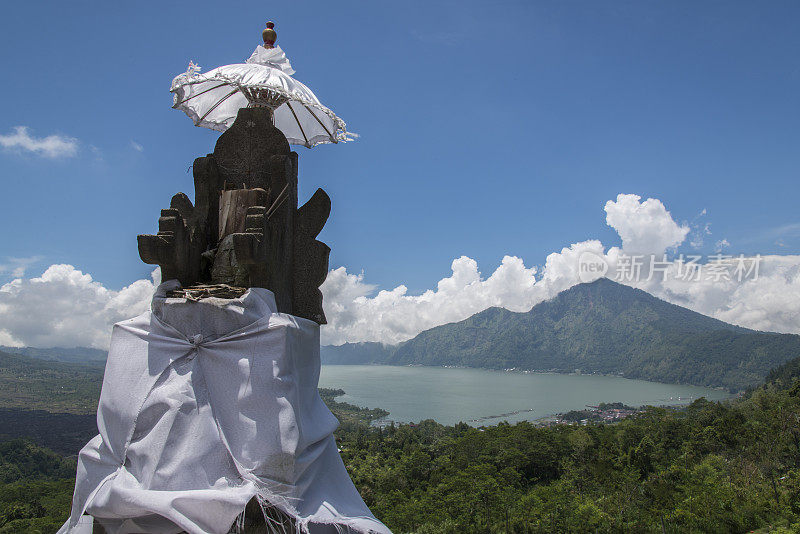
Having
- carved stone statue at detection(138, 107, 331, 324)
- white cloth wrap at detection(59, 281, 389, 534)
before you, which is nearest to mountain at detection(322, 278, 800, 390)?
carved stone statue at detection(138, 107, 331, 324)

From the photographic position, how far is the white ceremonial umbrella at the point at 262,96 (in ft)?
13.8

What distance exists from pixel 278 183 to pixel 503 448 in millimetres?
21982

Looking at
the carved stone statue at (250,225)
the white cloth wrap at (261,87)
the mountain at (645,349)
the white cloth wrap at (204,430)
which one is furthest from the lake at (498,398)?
the white cloth wrap at (204,430)

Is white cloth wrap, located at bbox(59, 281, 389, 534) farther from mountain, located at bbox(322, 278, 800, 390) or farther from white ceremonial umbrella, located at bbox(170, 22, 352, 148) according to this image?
mountain, located at bbox(322, 278, 800, 390)

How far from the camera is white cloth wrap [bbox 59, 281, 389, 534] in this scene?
276 centimetres

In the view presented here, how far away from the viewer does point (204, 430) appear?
9.89 feet

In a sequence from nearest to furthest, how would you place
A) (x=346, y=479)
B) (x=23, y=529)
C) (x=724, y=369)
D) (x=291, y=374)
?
(x=291, y=374), (x=346, y=479), (x=23, y=529), (x=724, y=369)

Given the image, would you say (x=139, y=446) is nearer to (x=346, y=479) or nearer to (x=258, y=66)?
(x=346, y=479)

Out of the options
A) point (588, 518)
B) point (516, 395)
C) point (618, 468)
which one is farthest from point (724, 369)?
point (588, 518)

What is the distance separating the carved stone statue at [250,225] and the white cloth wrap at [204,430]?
0.29 metres

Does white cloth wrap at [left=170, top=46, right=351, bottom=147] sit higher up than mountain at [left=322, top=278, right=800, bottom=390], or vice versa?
white cloth wrap at [left=170, top=46, right=351, bottom=147]

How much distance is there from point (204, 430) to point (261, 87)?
2.83m

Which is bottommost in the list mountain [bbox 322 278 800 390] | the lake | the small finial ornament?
the lake

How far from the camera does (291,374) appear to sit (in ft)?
10.9
